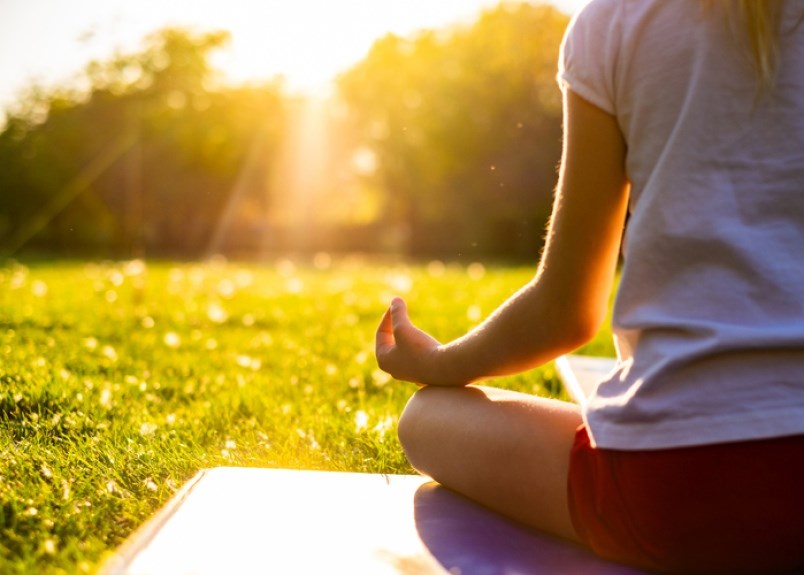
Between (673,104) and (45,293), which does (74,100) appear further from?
(673,104)

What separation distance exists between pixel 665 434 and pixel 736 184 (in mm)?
360

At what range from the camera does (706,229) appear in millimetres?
1146

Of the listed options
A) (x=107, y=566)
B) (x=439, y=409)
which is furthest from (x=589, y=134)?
(x=107, y=566)

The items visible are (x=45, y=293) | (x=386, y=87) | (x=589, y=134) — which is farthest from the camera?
(x=386, y=87)

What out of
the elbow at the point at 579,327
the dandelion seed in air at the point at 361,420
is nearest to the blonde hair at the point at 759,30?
the elbow at the point at 579,327

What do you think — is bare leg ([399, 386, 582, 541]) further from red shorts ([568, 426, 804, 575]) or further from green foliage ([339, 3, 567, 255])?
green foliage ([339, 3, 567, 255])

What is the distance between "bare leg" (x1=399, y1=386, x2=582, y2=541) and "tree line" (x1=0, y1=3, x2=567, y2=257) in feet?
47.9

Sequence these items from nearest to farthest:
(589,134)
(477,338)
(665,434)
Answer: (665,434), (589,134), (477,338)

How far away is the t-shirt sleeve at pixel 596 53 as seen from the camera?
3.94 feet

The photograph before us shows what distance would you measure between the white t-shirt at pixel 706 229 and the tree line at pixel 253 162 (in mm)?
14852

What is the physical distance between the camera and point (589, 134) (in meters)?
1.25

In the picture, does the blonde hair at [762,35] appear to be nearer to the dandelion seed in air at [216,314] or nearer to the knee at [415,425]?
the knee at [415,425]

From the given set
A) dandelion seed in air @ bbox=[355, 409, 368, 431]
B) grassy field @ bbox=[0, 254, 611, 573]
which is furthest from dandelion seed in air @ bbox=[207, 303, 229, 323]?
dandelion seed in air @ bbox=[355, 409, 368, 431]

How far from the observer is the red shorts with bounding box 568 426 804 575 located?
115 centimetres
